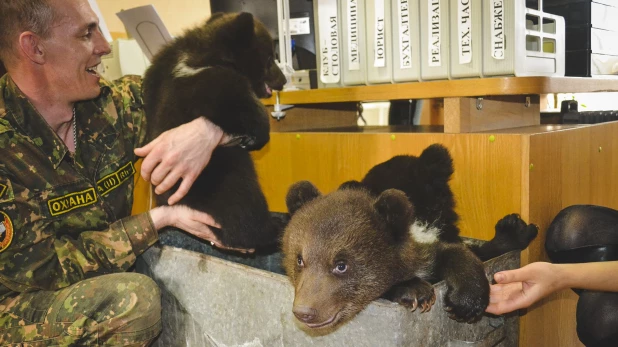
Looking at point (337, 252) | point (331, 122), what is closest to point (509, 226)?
point (337, 252)

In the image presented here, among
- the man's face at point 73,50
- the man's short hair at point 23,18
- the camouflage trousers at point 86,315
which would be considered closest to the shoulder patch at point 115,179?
the man's face at point 73,50

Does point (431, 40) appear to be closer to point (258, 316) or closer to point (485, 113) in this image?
point (485, 113)

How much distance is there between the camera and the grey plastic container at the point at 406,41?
2213mm

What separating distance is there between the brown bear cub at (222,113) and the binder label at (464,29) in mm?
801

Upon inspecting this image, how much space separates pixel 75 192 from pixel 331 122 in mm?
1573

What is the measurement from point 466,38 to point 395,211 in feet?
3.07

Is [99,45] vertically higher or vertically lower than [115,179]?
higher

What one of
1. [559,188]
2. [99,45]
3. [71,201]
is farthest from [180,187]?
[559,188]

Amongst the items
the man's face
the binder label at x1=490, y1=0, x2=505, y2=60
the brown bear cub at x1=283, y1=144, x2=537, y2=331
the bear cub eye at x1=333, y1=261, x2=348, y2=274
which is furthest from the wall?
the bear cub eye at x1=333, y1=261, x2=348, y2=274

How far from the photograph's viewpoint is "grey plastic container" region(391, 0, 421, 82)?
2.21 m

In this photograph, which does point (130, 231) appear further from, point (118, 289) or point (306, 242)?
point (306, 242)

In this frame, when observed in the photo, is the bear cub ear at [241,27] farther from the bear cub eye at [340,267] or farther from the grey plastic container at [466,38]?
the bear cub eye at [340,267]

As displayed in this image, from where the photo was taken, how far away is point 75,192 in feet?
6.04

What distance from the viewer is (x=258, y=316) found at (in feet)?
4.95
